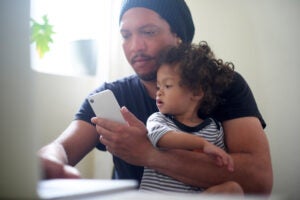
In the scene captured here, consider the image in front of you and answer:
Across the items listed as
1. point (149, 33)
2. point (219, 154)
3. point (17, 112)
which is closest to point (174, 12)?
point (149, 33)

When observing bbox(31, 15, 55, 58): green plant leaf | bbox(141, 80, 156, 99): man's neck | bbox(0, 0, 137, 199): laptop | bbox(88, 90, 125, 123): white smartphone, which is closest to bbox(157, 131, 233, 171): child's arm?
bbox(88, 90, 125, 123): white smartphone

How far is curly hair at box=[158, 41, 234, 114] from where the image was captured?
0.61m

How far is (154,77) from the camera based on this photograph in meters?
0.73

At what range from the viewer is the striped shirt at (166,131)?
53 cm

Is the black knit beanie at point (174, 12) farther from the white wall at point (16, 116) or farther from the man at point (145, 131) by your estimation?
the white wall at point (16, 116)

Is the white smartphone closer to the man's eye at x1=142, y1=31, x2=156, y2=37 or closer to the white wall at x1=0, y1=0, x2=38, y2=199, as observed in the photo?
the man's eye at x1=142, y1=31, x2=156, y2=37

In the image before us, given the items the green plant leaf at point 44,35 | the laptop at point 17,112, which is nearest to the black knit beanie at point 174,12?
the green plant leaf at point 44,35

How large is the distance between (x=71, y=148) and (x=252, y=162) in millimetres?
400

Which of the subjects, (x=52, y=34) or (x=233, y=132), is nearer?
(x=233, y=132)

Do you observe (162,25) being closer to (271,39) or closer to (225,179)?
(271,39)

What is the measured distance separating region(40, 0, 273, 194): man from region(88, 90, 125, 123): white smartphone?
0.01m

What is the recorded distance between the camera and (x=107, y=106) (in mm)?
565

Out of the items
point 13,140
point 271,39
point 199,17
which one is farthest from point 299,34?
point 13,140

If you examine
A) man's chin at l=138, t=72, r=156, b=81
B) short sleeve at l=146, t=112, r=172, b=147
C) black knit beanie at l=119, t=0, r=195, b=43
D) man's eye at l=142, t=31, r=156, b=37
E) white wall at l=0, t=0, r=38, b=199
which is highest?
black knit beanie at l=119, t=0, r=195, b=43
